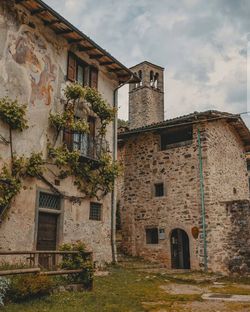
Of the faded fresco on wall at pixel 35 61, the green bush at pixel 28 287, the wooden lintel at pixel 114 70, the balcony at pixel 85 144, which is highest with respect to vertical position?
the wooden lintel at pixel 114 70

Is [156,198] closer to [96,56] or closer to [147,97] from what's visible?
[96,56]

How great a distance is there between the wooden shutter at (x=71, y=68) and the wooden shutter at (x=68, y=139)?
2.05m

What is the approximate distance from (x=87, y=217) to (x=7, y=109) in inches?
187

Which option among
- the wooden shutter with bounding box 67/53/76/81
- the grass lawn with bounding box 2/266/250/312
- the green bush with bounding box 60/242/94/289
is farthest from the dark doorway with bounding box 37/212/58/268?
the wooden shutter with bounding box 67/53/76/81

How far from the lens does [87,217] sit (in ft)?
42.2

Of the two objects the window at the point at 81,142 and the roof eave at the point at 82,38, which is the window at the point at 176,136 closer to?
the roof eave at the point at 82,38

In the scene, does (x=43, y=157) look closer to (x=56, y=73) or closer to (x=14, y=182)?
(x=14, y=182)

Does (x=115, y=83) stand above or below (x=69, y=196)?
above

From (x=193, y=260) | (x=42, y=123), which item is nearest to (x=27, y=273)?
(x=42, y=123)

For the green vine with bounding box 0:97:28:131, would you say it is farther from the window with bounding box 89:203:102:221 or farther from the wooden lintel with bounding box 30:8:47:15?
the window with bounding box 89:203:102:221

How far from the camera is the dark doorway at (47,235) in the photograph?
11164 mm

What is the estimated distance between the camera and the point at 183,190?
15.6 meters

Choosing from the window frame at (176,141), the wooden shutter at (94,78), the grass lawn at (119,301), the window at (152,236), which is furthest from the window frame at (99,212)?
the window frame at (176,141)

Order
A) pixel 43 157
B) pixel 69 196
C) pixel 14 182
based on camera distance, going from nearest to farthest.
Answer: pixel 14 182 → pixel 43 157 → pixel 69 196
